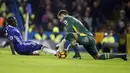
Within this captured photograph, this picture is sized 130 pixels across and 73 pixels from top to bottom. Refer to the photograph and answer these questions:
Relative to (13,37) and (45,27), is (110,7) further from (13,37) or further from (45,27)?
(13,37)

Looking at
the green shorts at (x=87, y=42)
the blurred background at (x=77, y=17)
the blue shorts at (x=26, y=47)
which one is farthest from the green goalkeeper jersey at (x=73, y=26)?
the blurred background at (x=77, y=17)

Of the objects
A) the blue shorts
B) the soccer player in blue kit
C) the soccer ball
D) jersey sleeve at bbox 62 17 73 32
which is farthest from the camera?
the blue shorts

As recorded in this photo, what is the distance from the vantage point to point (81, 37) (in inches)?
486

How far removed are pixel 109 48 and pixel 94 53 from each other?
764 cm

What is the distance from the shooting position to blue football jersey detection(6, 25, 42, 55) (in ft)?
45.0

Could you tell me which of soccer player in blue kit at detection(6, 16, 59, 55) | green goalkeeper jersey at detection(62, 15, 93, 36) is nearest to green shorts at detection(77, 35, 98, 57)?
green goalkeeper jersey at detection(62, 15, 93, 36)

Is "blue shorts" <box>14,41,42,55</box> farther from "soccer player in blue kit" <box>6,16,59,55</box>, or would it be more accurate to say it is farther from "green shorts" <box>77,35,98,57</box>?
"green shorts" <box>77,35,98,57</box>

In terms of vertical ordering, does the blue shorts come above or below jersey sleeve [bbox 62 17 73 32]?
below

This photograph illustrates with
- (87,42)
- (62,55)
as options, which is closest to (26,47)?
(62,55)

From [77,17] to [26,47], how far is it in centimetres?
937

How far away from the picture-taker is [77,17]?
22953 millimetres

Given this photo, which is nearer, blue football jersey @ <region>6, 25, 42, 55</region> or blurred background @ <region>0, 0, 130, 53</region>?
blue football jersey @ <region>6, 25, 42, 55</region>

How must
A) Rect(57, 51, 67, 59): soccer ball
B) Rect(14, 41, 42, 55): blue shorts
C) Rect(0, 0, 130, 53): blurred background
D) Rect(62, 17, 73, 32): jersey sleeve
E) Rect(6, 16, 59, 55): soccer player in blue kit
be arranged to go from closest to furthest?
Rect(62, 17, 73, 32): jersey sleeve < Rect(57, 51, 67, 59): soccer ball < Rect(6, 16, 59, 55): soccer player in blue kit < Rect(14, 41, 42, 55): blue shorts < Rect(0, 0, 130, 53): blurred background

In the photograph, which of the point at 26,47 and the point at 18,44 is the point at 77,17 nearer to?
the point at 26,47
